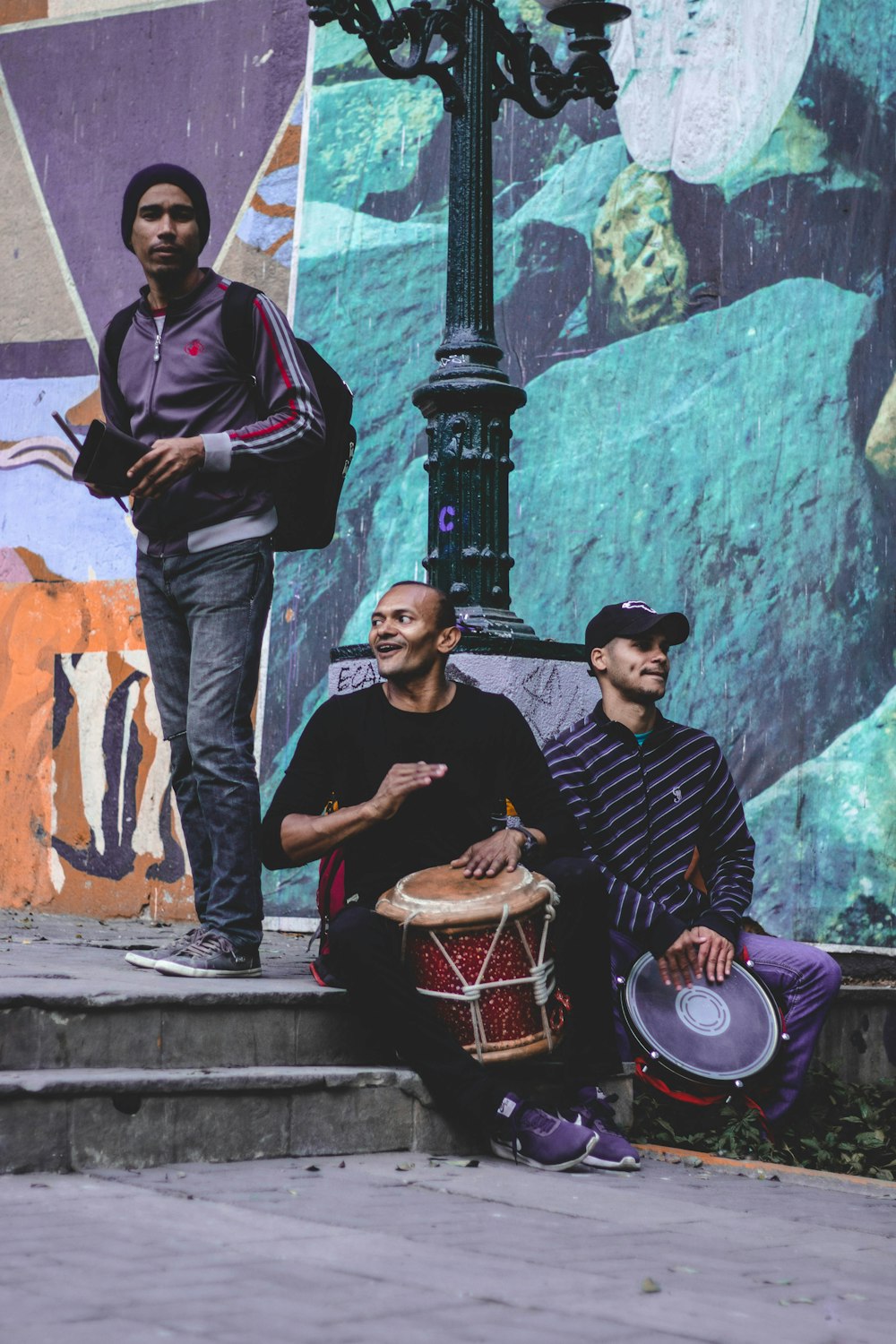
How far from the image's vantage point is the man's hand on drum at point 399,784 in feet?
15.0

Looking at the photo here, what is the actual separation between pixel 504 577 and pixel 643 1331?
11.5 ft

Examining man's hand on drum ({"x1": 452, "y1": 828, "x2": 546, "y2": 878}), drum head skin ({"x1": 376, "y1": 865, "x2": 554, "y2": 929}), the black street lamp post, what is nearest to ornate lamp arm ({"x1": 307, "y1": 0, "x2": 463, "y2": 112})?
the black street lamp post

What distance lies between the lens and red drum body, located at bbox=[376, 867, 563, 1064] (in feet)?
14.6

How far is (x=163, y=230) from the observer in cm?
496

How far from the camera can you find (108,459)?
4797 mm

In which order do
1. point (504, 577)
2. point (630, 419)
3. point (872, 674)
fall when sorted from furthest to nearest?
point (630, 419) < point (872, 674) < point (504, 577)

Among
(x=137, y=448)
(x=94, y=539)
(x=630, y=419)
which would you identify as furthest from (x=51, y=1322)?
(x=94, y=539)

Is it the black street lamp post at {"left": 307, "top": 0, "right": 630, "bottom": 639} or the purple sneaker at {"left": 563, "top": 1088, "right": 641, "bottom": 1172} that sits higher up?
the black street lamp post at {"left": 307, "top": 0, "right": 630, "bottom": 639}

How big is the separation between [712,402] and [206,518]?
3.62 meters

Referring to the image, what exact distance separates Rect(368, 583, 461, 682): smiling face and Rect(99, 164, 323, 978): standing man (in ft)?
1.24

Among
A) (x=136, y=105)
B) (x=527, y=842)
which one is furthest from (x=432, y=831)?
(x=136, y=105)

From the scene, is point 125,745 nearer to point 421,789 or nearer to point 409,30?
point 409,30

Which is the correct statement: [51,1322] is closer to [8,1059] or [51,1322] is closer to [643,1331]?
[643,1331]

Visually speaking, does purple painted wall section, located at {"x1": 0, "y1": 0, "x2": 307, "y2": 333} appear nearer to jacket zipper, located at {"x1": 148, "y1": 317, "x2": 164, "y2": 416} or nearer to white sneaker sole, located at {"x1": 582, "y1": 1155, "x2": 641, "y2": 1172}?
jacket zipper, located at {"x1": 148, "y1": 317, "x2": 164, "y2": 416}
